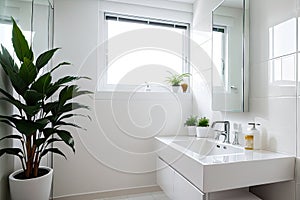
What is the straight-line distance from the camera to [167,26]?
2467 mm

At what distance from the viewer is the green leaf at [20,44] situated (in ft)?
4.22

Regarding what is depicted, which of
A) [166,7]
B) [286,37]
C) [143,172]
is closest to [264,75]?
[286,37]

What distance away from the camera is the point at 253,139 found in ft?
4.78

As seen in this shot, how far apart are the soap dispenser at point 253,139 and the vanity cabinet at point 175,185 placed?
515 mm

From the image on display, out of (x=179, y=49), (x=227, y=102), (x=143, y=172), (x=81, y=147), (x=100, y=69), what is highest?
(x=179, y=49)

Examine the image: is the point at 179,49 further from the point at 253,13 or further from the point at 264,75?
the point at 264,75

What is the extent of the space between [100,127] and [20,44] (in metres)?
1.12

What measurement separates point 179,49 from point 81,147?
1597mm

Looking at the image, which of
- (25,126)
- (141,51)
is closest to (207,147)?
(141,51)

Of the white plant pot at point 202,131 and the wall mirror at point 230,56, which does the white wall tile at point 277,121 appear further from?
the white plant pot at point 202,131

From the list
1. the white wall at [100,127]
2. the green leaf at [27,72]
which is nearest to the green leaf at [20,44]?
the green leaf at [27,72]

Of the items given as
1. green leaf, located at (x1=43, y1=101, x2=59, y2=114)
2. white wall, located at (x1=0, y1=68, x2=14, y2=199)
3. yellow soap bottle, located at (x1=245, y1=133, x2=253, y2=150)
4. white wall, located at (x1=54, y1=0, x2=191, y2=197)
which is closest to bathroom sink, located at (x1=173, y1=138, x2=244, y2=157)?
yellow soap bottle, located at (x1=245, y1=133, x2=253, y2=150)

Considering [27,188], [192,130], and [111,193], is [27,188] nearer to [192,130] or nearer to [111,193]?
[111,193]

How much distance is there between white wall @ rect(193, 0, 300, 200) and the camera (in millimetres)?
1242
